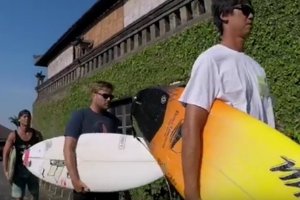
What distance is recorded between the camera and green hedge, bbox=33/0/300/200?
16.4 feet

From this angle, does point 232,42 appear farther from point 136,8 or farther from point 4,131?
point 4,131

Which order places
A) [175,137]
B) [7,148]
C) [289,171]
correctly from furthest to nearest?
[7,148] → [175,137] → [289,171]

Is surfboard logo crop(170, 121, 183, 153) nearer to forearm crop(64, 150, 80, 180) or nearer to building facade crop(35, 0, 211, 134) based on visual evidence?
forearm crop(64, 150, 80, 180)

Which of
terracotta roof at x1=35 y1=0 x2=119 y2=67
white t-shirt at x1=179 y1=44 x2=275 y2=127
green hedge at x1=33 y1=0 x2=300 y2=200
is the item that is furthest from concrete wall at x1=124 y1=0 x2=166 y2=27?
white t-shirt at x1=179 y1=44 x2=275 y2=127

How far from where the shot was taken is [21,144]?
5879 mm

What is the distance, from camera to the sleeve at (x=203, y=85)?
191 cm

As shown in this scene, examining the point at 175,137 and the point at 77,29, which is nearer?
the point at 175,137

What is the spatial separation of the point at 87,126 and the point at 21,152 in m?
2.25

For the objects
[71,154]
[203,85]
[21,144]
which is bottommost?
[71,154]

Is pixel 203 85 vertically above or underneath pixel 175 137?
above

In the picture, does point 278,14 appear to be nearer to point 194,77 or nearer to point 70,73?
point 194,77

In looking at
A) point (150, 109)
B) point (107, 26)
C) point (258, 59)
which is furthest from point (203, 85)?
point (107, 26)

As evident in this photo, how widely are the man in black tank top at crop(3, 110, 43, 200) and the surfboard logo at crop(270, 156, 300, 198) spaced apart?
4.42 metres

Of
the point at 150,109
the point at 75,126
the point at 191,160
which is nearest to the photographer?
the point at 191,160
